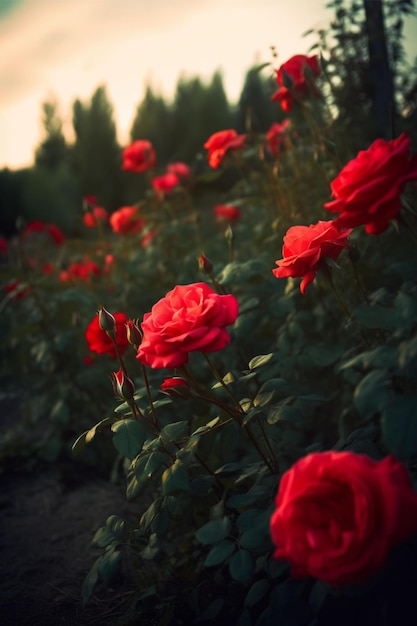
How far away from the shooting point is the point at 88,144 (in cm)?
1305

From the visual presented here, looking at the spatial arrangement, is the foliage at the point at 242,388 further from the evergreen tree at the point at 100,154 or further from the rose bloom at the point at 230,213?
the evergreen tree at the point at 100,154

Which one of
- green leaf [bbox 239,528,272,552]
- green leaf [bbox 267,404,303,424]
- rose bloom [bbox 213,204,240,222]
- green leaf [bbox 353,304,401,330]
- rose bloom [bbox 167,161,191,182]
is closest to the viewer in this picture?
green leaf [bbox 353,304,401,330]

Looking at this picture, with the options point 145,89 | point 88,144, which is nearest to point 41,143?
point 88,144

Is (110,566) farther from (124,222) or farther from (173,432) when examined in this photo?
(124,222)

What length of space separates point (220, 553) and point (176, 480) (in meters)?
0.17

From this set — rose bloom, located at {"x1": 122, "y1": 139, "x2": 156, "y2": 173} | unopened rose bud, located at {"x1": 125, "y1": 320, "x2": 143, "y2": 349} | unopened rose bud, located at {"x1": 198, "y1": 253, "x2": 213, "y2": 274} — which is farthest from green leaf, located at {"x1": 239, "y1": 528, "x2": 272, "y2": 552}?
rose bloom, located at {"x1": 122, "y1": 139, "x2": 156, "y2": 173}

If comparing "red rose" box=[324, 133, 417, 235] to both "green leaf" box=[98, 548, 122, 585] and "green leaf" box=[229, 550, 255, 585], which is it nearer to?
"green leaf" box=[229, 550, 255, 585]

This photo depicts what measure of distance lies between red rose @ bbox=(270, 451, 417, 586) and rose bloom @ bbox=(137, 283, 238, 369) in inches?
11.4

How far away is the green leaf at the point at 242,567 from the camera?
0.96m

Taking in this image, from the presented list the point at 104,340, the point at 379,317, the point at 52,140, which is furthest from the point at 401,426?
the point at 52,140

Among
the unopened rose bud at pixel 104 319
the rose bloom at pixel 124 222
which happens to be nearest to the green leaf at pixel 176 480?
the unopened rose bud at pixel 104 319

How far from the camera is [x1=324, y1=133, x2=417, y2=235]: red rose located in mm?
905

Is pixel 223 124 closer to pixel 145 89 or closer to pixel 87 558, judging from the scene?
pixel 145 89

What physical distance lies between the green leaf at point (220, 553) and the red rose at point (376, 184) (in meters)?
0.69
